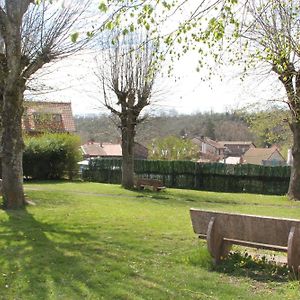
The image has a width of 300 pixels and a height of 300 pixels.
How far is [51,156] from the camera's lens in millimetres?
33312

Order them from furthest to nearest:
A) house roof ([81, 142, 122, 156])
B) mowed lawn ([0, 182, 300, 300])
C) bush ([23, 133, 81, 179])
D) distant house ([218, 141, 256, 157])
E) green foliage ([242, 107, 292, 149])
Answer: distant house ([218, 141, 256, 157])
house roof ([81, 142, 122, 156])
bush ([23, 133, 81, 179])
green foliage ([242, 107, 292, 149])
mowed lawn ([0, 182, 300, 300])

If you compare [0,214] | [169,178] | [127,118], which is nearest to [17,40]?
[0,214]

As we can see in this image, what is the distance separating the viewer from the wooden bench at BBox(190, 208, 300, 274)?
19.2 ft

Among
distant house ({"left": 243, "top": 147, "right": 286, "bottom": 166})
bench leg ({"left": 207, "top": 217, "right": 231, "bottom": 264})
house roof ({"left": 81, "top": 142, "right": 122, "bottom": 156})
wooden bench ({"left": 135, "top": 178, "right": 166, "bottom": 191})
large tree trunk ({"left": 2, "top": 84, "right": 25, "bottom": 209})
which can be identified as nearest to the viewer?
bench leg ({"left": 207, "top": 217, "right": 231, "bottom": 264})

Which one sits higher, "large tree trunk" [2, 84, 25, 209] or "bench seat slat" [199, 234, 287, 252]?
"large tree trunk" [2, 84, 25, 209]

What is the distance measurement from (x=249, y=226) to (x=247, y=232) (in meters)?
0.10

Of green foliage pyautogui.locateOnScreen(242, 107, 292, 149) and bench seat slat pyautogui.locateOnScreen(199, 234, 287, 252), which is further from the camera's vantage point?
green foliage pyautogui.locateOnScreen(242, 107, 292, 149)

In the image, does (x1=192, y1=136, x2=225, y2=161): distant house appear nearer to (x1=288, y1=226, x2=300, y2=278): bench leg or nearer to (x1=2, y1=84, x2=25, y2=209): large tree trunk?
(x1=2, y1=84, x2=25, y2=209): large tree trunk

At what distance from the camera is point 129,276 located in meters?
5.86

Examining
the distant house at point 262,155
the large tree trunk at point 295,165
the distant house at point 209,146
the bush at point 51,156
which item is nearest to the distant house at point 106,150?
the distant house at point 209,146

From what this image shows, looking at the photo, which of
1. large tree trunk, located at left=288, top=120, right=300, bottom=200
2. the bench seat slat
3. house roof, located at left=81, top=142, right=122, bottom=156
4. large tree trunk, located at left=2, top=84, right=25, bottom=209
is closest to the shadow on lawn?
the bench seat slat

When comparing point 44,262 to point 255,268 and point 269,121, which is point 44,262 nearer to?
point 255,268

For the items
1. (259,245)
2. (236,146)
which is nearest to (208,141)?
(236,146)

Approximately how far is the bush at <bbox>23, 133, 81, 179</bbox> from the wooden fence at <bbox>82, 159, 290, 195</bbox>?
1.89 metres
